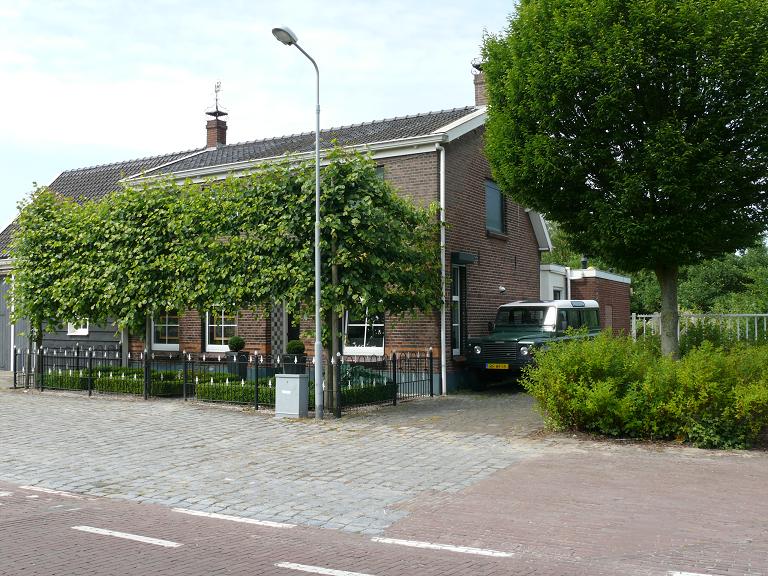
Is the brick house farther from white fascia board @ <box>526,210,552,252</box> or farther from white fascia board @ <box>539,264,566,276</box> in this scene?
white fascia board @ <box>539,264,566,276</box>

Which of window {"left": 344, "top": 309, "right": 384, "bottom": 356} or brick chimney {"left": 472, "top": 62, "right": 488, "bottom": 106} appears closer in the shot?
window {"left": 344, "top": 309, "right": 384, "bottom": 356}

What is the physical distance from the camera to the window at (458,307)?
59.8ft

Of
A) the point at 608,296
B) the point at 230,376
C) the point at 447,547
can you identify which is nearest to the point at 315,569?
the point at 447,547

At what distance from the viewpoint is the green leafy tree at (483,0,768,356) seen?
10898 mm

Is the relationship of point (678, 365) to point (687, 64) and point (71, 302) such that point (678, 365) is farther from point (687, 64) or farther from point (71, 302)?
point (71, 302)

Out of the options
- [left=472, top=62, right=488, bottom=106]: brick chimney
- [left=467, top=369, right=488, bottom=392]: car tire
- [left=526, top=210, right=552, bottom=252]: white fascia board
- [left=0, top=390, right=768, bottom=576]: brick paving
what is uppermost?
[left=472, top=62, right=488, bottom=106]: brick chimney

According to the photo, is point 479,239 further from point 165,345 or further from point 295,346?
point 165,345

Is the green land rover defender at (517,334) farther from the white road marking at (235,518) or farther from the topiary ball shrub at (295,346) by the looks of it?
the white road marking at (235,518)

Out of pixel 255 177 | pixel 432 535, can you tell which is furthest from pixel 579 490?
pixel 255 177

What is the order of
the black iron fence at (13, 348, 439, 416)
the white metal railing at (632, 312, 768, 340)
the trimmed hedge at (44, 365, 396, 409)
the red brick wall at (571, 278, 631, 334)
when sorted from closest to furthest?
the black iron fence at (13, 348, 439, 416) < the trimmed hedge at (44, 365, 396, 409) < the white metal railing at (632, 312, 768, 340) < the red brick wall at (571, 278, 631, 334)

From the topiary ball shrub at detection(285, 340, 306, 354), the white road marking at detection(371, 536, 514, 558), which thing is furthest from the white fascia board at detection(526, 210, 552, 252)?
the white road marking at detection(371, 536, 514, 558)

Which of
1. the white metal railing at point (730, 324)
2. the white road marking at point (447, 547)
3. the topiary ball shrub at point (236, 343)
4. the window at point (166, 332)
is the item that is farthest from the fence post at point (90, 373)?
the white road marking at point (447, 547)

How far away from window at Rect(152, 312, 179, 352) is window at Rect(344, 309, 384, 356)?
19.7 ft

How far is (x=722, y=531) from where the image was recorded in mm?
6293
